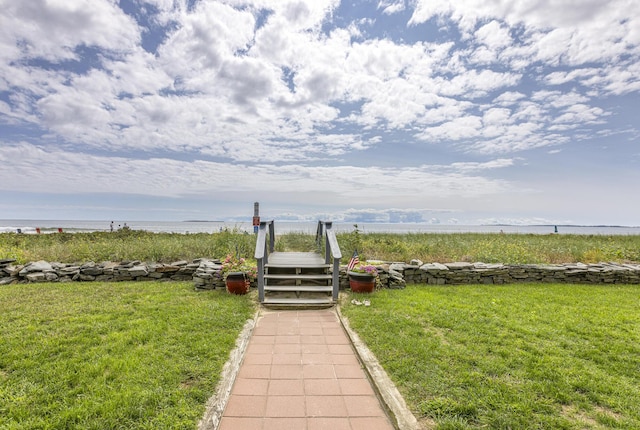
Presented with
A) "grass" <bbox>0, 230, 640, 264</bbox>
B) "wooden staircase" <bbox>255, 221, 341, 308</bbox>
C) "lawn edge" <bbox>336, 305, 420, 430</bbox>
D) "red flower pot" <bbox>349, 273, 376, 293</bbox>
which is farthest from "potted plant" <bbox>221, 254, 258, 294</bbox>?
"lawn edge" <bbox>336, 305, 420, 430</bbox>

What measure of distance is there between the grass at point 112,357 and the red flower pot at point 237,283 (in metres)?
0.36

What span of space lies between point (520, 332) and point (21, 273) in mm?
10615

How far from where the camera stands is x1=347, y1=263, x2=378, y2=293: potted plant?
658cm

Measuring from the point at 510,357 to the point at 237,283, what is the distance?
4819mm

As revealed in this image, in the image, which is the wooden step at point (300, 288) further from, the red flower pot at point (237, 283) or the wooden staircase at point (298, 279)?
the red flower pot at point (237, 283)

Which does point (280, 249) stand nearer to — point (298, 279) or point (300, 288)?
point (298, 279)

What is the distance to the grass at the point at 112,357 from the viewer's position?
2568mm

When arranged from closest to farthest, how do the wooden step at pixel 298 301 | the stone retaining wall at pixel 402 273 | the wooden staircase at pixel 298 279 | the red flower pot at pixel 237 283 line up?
the wooden step at pixel 298 301 < the wooden staircase at pixel 298 279 < the red flower pot at pixel 237 283 < the stone retaining wall at pixel 402 273

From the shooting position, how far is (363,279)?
6.58 meters

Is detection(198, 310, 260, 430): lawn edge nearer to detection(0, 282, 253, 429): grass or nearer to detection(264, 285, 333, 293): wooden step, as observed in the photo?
detection(0, 282, 253, 429): grass

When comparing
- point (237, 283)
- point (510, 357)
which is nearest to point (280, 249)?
point (237, 283)

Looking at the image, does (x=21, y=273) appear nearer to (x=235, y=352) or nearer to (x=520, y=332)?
(x=235, y=352)

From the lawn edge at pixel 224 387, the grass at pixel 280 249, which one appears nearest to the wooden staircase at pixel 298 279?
the lawn edge at pixel 224 387

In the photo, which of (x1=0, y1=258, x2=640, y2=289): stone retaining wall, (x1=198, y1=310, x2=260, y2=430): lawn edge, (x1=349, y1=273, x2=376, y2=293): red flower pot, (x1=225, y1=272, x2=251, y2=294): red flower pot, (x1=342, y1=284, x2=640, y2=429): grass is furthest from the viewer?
(x1=0, y1=258, x2=640, y2=289): stone retaining wall
